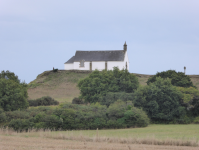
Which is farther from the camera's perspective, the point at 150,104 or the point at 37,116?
the point at 150,104

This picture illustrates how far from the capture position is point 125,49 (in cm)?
7962

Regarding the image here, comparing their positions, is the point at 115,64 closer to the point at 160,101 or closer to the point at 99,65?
the point at 99,65

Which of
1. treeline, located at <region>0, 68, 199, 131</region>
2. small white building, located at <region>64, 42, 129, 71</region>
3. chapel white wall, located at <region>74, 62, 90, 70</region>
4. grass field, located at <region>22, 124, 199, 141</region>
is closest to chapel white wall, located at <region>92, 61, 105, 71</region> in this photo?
small white building, located at <region>64, 42, 129, 71</region>

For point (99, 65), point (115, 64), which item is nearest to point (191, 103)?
point (115, 64)

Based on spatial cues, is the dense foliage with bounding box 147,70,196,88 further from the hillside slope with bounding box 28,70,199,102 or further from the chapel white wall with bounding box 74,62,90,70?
the chapel white wall with bounding box 74,62,90,70

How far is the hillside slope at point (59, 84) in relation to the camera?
59938 mm

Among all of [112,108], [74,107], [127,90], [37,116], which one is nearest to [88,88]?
[127,90]

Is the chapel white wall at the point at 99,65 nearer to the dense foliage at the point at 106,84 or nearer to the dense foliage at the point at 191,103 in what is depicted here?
the dense foliage at the point at 106,84

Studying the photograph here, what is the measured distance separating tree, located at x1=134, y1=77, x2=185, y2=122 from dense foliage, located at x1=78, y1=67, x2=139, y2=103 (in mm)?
4271

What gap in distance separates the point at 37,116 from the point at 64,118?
9.37 feet

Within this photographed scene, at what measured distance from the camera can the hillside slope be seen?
59938 mm

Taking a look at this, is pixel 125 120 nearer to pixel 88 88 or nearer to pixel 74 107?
pixel 74 107

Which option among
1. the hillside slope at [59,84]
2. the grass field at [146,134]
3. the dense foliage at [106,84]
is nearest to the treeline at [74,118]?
the grass field at [146,134]

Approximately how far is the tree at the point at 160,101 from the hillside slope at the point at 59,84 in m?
22.5
